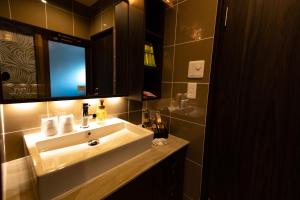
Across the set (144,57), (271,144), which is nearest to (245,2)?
(144,57)

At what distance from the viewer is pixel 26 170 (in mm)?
773

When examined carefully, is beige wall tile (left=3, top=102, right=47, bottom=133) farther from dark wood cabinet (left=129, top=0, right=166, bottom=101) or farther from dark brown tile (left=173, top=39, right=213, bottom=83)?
dark brown tile (left=173, top=39, right=213, bottom=83)

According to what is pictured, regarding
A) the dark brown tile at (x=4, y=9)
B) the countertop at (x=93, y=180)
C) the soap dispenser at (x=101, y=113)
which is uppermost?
the dark brown tile at (x=4, y=9)

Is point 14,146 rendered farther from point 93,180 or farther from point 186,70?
point 186,70

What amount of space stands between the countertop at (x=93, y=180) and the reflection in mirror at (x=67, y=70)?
445 millimetres

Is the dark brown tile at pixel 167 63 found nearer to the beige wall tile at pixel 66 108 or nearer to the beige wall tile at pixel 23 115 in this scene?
the beige wall tile at pixel 66 108

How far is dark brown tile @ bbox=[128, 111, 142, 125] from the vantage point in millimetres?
1408

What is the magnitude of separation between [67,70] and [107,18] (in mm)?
543

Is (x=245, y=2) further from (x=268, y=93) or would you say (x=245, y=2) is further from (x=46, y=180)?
(x=46, y=180)

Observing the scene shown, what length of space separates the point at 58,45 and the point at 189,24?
3.19 ft

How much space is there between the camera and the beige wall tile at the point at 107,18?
44.2 inches

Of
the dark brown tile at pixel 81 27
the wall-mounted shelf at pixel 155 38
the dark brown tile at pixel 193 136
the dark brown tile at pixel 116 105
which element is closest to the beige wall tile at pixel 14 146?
the dark brown tile at pixel 116 105

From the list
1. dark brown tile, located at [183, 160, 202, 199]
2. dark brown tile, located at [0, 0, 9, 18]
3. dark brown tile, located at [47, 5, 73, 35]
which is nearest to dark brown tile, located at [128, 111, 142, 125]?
dark brown tile, located at [183, 160, 202, 199]

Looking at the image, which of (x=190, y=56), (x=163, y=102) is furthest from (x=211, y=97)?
(x=163, y=102)
